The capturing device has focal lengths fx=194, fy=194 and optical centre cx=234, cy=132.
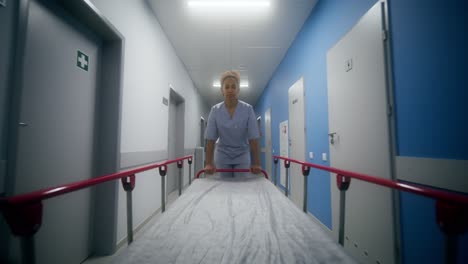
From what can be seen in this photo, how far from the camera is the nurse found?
2109 mm

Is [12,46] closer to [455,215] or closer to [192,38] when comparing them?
[455,215]

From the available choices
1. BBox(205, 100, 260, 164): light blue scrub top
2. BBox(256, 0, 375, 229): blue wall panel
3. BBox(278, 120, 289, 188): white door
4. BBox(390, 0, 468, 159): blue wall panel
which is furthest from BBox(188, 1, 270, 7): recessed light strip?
BBox(278, 120, 289, 188): white door

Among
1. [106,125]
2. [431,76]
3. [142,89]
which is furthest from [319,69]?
[106,125]

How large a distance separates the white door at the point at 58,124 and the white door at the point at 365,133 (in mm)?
2485

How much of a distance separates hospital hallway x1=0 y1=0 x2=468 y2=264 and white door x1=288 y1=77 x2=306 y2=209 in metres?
0.19

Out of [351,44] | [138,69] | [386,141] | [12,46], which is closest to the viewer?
[12,46]

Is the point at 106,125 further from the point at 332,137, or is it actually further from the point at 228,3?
the point at 332,137

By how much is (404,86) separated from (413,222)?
944mm

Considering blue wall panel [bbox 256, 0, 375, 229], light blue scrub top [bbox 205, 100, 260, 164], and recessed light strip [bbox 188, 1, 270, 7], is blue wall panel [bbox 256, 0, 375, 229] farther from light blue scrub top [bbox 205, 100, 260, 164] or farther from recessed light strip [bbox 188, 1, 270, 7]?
light blue scrub top [bbox 205, 100, 260, 164]

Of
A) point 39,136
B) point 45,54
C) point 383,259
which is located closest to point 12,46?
point 45,54

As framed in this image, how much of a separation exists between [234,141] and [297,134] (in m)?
1.74

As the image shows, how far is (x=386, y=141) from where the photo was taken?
1.51 m

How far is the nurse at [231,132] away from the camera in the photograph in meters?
2.11

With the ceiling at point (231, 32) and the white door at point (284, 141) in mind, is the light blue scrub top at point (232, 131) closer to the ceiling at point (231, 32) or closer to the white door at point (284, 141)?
the ceiling at point (231, 32)
